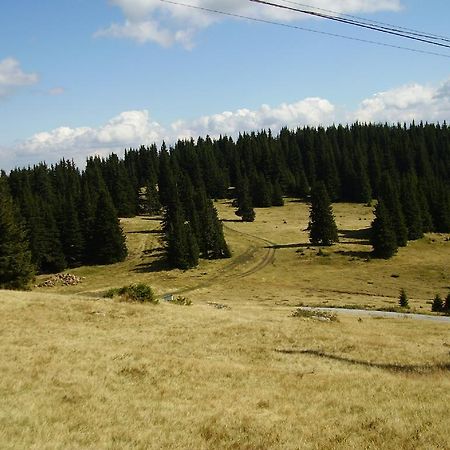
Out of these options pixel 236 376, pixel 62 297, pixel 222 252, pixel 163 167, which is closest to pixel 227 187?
pixel 163 167

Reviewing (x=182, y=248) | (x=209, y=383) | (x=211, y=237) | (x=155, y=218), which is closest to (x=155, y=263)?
(x=182, y=248)

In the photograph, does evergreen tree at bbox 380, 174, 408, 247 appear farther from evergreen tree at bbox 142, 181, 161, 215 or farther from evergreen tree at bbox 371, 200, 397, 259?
evergreen tree at bbox 142, 181, 161, 215

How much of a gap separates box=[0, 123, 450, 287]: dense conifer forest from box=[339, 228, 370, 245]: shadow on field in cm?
742

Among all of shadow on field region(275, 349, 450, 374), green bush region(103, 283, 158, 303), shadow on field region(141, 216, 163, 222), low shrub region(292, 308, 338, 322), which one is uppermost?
shadow on field region(141, 216, 163, 222)

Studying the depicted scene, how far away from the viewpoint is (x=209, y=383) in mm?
19203

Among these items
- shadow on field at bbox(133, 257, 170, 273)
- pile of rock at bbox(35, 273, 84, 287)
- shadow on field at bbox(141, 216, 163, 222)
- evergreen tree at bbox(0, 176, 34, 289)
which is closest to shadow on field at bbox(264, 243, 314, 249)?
shadow on field at bbox(133, 257, 170, 273)

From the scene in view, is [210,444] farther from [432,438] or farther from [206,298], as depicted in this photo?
[206,298]

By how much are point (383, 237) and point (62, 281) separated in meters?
59.7

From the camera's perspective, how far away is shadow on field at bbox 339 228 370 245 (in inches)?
4164

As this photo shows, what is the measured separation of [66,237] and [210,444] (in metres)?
95.6

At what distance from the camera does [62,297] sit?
133ft

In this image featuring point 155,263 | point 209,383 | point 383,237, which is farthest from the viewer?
point 155,263

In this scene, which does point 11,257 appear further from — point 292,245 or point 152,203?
point 152,203

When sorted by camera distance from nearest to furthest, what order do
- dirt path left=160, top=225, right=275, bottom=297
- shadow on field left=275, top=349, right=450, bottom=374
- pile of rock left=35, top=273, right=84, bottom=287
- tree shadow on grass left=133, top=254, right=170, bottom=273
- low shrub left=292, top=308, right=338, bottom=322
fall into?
shadow on field left=275, top=349, right=450, bottom=374 → low shrub left=292, top=308, right=338, bottom=322 → dirt path left=160, top=225, right=275, bottom=297 → pile of rock left=35, top=273, right=84, bottom=287 → tree shadow on grass left=133, top=254, right=170, bottom=273
